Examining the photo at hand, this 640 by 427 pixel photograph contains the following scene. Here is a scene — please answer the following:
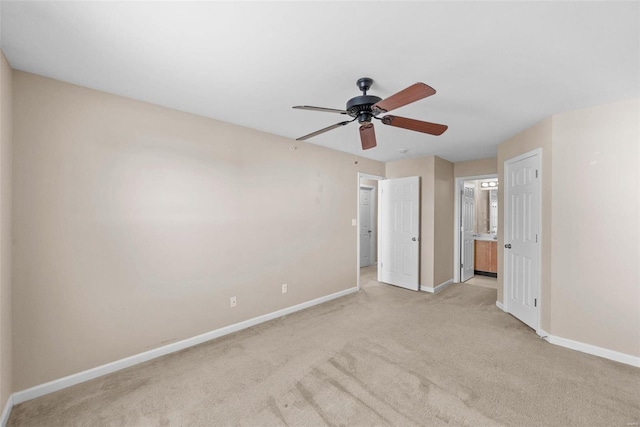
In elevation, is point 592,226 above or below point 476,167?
below

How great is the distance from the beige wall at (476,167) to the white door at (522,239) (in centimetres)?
119

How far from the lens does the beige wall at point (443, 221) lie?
468 centimetres

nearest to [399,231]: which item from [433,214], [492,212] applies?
[433,214]

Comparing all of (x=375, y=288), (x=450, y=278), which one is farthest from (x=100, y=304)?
(x=450, y=278)

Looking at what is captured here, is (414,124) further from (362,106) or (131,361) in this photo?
(131,361)

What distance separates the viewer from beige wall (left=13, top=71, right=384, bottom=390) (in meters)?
2.00

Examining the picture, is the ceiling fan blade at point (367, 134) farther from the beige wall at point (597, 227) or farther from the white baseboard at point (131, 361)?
the white baseboard at point (131, 361)

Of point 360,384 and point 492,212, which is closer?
point 360,384

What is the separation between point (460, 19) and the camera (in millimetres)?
1403

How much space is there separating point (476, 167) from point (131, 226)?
5.27 meters

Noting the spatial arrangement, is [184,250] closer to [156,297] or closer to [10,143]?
[156,297]

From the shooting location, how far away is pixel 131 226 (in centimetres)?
240

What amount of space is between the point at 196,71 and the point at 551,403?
351 centimetres

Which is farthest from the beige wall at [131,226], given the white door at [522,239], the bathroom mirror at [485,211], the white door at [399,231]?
the bathroom mirror at [485,211]
